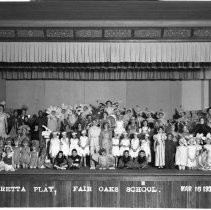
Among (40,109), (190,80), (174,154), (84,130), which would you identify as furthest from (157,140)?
(40,109)

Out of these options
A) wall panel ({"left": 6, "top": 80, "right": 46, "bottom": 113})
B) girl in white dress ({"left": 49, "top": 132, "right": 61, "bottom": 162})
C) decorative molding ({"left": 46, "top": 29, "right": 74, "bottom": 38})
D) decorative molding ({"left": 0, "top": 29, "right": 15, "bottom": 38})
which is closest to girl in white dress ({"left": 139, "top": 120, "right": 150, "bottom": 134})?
girl in white dress ({"left": 49, "top": 132, "right": 61, "bottom": 162})

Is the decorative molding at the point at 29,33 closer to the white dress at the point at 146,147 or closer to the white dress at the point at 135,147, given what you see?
the white dress at the point at 135,147

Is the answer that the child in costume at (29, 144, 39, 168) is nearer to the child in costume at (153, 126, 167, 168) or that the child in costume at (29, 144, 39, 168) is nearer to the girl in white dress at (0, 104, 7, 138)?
the girl in white dress at (0, 104, 7, 138)

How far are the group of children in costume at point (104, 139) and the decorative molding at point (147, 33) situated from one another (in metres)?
2.11

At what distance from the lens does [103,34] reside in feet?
34.7

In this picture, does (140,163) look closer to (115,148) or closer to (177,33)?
(115,148)

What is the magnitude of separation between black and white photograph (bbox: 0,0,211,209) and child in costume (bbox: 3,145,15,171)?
22 millimetres

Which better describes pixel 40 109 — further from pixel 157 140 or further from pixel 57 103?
pixel 157 140

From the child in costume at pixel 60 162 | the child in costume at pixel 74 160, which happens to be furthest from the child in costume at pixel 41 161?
the child in costume at pixel 74 160

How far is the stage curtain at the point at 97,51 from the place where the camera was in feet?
34.9

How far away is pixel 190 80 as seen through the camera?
12531 millimetres

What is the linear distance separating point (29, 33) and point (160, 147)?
394 centimetres

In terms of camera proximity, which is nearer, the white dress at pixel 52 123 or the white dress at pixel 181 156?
the white dress at pixel 181 156

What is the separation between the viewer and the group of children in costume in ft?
34.3
